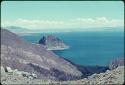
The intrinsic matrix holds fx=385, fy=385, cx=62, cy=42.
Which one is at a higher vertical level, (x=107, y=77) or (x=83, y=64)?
(x=107, y=77)

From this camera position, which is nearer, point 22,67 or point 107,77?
point 107,77


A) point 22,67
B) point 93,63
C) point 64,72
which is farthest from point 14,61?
point 93,63

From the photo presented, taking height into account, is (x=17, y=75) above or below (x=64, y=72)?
above

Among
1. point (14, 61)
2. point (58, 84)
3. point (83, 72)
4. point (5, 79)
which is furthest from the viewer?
point (14, 61)

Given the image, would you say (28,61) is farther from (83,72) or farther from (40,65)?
(83,72)

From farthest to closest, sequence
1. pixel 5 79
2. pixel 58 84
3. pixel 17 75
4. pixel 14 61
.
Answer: pixel 14 61 → pixel 17 75 → pixel 5 79 → pixel 58 84

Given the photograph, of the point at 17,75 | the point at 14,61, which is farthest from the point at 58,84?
the point at 14,61

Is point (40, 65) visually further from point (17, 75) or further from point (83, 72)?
point (17, 75)

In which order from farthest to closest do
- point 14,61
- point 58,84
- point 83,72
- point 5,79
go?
1. point 14,61
2. point 83,72
3. point 5,79
4. point 58,84

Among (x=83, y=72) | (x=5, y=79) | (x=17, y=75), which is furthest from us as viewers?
(x=83, y=72)
